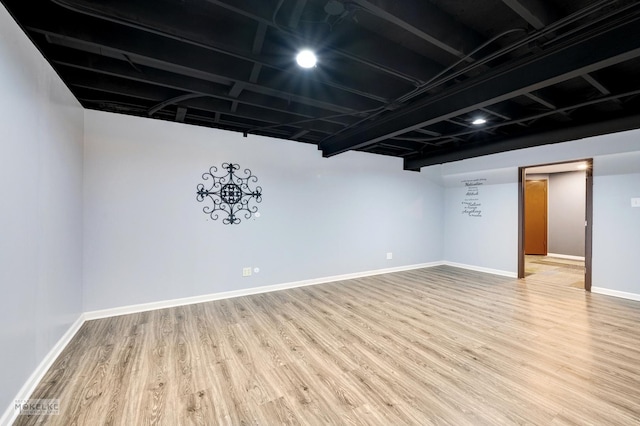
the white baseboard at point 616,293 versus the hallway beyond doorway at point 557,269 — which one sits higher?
the white baseboard at point 616,293

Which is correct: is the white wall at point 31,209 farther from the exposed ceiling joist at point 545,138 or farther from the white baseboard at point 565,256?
the white baseboard at point 565,256

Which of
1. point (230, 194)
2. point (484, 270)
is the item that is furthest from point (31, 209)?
point (484, 270)

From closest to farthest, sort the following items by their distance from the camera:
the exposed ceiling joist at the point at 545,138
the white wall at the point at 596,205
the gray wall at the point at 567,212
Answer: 1. the exposed ceiling joist at the point at 545,138
2. the white wall at the point at 596,205
3. the gray wall at the point at 567,212

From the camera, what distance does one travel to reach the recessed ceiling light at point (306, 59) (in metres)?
2.04

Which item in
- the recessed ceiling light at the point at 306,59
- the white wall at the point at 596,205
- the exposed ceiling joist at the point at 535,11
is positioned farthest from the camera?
the white wall at the point at 596,205

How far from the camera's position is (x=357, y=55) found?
2.08m

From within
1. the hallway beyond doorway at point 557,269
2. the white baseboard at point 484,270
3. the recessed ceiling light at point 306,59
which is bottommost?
the hallway beyond doorway at point 557,269

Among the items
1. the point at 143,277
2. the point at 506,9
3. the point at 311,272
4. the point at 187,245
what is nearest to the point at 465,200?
the point at 311,272

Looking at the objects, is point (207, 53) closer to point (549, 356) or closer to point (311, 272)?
point (311, 272)

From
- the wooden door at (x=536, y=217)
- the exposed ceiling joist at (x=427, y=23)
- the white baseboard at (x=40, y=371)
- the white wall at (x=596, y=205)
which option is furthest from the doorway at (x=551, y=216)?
the white baseboard at (x=40, y=371)

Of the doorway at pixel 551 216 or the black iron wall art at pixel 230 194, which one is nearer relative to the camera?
the black iron wall art at pixel 230 194

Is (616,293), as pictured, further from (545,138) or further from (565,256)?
(565,256)

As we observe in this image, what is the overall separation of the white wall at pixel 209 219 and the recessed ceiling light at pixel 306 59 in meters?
2.33

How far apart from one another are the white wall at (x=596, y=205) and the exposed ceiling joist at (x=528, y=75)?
3.36m
